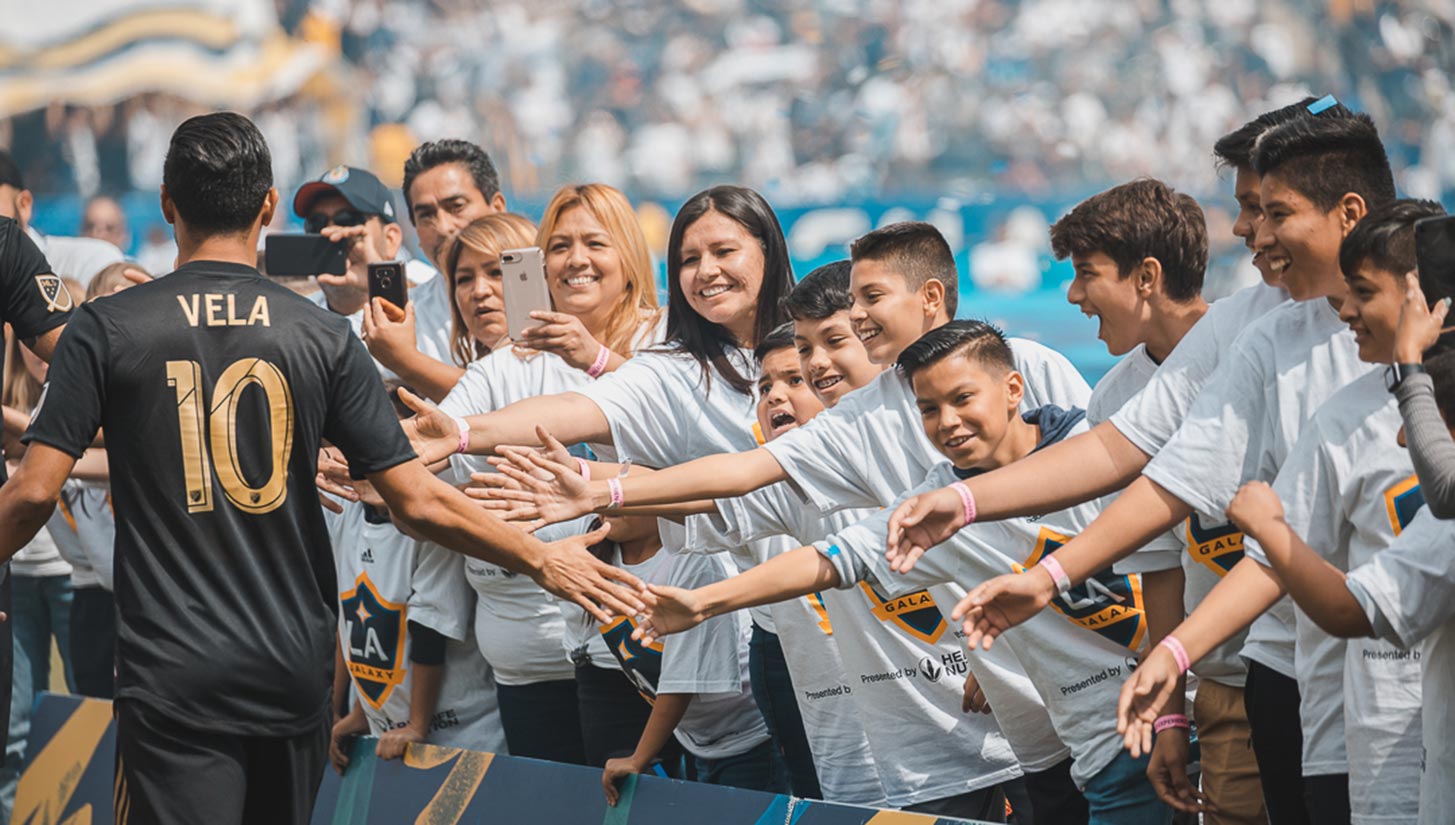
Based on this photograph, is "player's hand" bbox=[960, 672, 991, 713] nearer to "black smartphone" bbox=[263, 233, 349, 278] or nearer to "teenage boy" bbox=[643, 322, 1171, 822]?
"teenage boy" bbox=[643, 322, 1171, 822]

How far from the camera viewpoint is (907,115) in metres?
15.6

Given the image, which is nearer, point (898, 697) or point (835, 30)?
point (898, 697)

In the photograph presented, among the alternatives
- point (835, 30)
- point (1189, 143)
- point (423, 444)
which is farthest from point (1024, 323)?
point (423, 444)

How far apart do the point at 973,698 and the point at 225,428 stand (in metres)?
1.92

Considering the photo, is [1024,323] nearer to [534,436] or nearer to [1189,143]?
[1189,143]

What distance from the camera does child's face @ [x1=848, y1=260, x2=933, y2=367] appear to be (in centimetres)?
432

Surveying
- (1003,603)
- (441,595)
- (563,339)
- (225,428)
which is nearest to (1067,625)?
(1003,603)

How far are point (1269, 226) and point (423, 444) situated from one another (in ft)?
7.00

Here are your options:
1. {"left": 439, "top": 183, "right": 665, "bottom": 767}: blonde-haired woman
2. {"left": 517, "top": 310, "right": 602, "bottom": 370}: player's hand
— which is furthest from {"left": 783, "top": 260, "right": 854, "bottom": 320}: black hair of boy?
{"left": 439, "top": 183, "right": 665, "bottom": 767}: blonde-haired woman

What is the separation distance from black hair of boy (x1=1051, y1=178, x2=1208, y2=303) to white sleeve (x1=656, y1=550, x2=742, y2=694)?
1.39 m

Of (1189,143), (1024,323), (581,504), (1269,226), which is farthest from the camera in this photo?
(1189,143)

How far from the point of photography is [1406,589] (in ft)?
9.22

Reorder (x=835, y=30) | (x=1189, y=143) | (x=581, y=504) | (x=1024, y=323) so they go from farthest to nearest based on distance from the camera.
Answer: (x=835, y=30) < (x=1189, y=143) < (x=1024, y=323) < (x=581, y=504)

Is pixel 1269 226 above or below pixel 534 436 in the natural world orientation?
above
